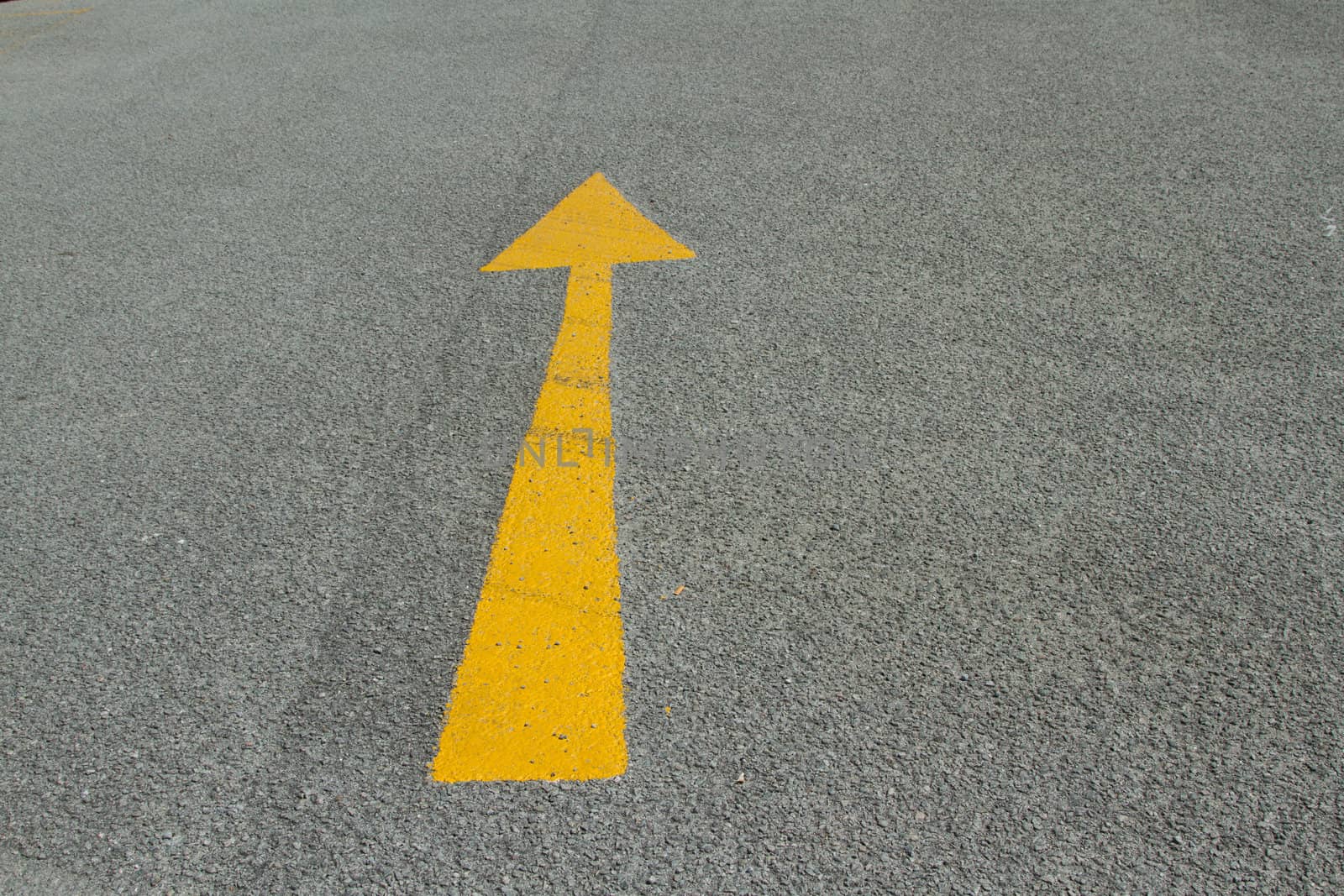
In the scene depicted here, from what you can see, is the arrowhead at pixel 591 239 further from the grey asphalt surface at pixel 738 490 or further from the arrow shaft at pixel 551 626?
the arrow shaft at pixel 551 626

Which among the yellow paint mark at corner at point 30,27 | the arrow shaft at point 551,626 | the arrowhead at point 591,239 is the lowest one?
the yellow paint mark at corner at point 30,27

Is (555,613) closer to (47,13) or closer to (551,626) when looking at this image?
(551,626)

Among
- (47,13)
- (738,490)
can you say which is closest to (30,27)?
(47,13)

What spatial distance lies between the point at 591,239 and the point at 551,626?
2.04m

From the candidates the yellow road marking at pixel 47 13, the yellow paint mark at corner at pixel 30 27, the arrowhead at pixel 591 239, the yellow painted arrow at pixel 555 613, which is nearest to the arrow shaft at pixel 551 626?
the yellow painted arrow at pixel 555 613

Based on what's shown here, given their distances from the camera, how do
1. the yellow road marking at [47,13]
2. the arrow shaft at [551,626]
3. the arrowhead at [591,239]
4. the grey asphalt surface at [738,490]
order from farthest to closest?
the yellow road marking at [47,13]
the arrowhead at [591,239]
the arrow shaft at [551,626]
the grey asphalt surface at [738,490]

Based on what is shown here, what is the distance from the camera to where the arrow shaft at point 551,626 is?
2.04 metres

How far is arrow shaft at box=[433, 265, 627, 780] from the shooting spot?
2039mm

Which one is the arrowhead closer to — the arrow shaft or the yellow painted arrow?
the yellow painted arrow

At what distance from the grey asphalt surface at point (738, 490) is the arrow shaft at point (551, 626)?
0.16 ft

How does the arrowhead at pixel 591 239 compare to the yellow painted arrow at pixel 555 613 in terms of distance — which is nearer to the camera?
the yellow painted arrow at pixel 555 613

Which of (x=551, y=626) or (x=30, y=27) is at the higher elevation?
(x=551, y=626)

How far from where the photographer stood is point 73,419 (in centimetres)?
313

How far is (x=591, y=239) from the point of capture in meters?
3.99
